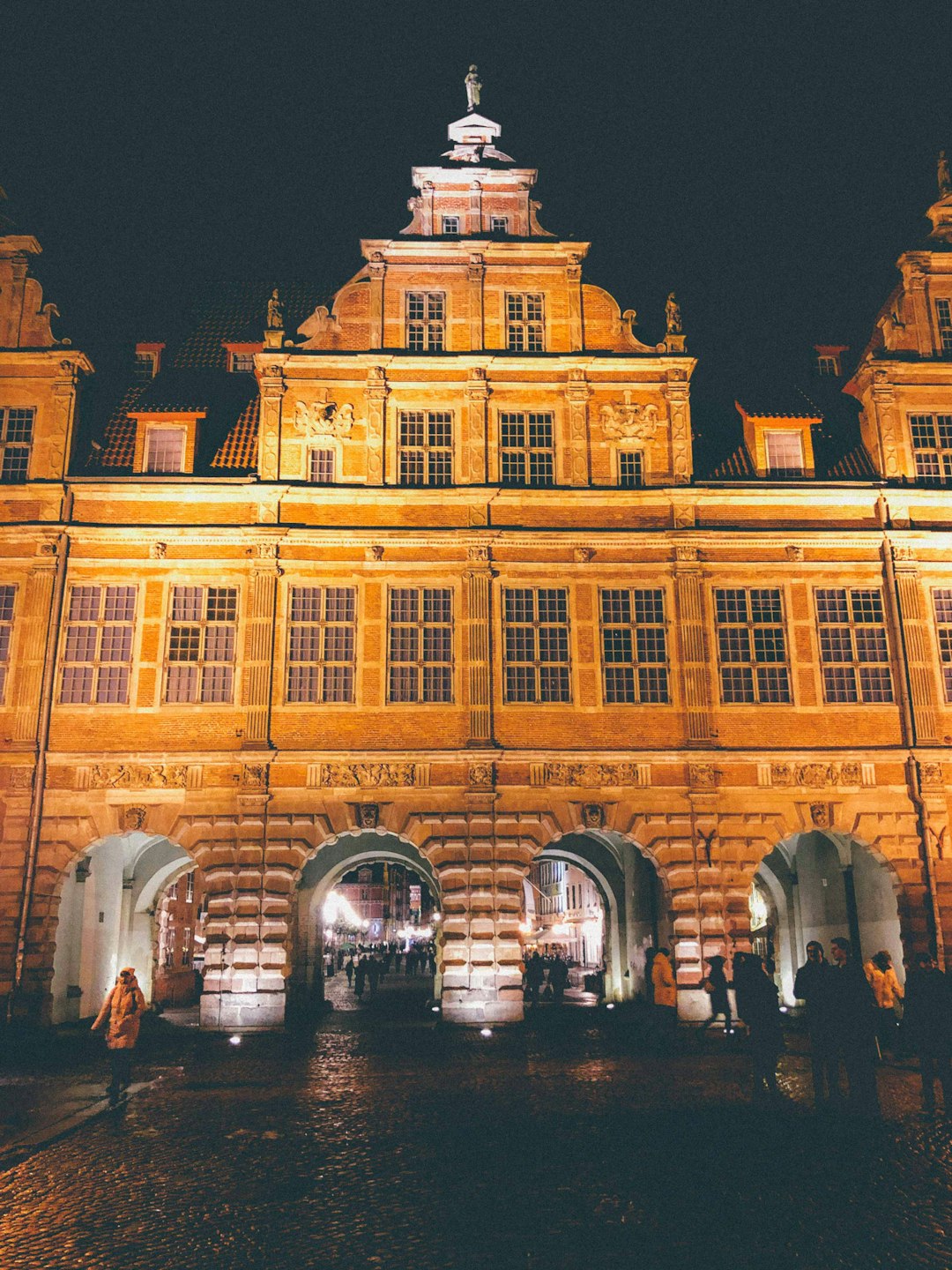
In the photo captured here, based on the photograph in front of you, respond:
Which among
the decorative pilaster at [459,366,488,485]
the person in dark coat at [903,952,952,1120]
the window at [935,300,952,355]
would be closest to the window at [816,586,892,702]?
the window at [935,300,952,355]

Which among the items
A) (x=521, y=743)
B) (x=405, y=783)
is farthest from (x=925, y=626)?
(x=405, y=783)

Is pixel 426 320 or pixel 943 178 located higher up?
pixel 943 178

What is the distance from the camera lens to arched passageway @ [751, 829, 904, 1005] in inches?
1055

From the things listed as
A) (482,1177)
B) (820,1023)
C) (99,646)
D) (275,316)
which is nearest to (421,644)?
(99,646)

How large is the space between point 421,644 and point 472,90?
58.3 ft

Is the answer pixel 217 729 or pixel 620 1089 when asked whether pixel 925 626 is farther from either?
pixel 217 729

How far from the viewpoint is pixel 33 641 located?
26.2 metres

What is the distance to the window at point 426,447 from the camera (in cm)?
2792

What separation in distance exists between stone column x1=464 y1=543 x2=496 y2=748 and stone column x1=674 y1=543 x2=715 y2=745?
470 centimetres

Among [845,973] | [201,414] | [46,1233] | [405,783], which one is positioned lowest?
[46,1233]

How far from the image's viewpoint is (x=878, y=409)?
28500 mm

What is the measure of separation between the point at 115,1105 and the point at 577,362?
2042 centimetres

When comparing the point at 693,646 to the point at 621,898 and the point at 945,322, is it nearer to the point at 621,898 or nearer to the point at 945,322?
the point at 621,898

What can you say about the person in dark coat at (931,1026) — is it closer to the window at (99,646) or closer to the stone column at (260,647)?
the stone column at (260,647)
